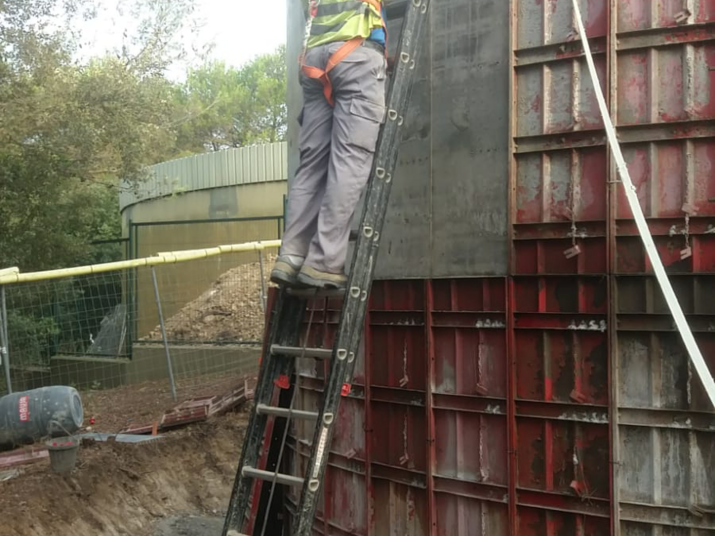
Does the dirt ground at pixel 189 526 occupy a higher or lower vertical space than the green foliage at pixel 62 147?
lower

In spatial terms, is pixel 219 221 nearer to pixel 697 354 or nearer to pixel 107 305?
pixel 107 305

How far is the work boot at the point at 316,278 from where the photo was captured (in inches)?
160

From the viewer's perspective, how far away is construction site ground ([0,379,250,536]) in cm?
759

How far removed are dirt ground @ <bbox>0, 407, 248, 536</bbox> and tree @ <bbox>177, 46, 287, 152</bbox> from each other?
38449mm

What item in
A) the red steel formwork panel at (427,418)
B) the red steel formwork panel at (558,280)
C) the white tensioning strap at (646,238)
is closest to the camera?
the white tensioning strap at (646,238)

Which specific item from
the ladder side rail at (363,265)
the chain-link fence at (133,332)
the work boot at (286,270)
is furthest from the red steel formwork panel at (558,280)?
the chain-link fence at (133,332)

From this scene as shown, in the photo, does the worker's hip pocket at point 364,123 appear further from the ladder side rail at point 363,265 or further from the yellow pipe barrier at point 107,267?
the yellow pipe barrier at point 107,267

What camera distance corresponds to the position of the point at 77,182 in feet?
55.3

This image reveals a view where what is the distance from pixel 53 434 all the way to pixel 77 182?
9317 mm

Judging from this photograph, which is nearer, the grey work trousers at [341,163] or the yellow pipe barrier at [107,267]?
the grey work trousers at [341,163]

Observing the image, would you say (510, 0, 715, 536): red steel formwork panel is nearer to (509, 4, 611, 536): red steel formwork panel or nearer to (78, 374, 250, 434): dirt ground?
(509, 4, 611, 536): red steel formwork panel

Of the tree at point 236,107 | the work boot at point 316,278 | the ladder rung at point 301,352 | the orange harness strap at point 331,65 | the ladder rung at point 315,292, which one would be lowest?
the ladder rung at point 301,352

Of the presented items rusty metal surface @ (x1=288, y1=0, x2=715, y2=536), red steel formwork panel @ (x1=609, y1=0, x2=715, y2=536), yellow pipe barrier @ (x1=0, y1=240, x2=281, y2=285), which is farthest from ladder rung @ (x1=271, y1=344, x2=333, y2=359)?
yellow pipe barrier @ (x1=0, y1=240, x2=281, y2=285)

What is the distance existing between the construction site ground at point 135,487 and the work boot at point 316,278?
4951 mm
